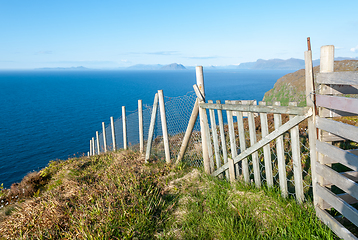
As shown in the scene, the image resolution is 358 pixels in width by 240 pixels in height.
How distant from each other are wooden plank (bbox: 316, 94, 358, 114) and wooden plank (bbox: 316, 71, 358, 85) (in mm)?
182

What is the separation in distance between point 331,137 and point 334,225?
112cm

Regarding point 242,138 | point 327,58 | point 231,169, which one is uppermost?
point 327,58

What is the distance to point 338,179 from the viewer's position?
2.87m

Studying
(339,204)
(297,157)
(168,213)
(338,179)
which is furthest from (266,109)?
(168,213)

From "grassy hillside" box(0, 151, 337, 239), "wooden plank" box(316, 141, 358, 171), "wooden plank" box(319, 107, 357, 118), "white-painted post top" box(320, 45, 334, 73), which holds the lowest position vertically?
"grassy hillside" box(0, 151, 337, 239)

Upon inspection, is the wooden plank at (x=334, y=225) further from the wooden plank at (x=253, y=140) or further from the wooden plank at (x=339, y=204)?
the wooden plank at (x=253, y=140)

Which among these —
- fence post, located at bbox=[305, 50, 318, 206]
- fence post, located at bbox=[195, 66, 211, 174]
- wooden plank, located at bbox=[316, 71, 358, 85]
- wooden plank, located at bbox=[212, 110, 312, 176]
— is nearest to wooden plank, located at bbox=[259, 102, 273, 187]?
wooden plank, located at bbox=[212, 110, 312, 176]

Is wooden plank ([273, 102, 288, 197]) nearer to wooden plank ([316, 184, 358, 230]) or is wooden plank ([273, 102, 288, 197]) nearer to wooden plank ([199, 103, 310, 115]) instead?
wooden plank ([199, 103, 310, 115])

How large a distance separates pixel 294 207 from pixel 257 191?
731 millimetres

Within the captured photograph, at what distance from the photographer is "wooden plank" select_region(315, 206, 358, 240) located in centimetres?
273

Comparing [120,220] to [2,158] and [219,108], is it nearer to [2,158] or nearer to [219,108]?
[219,108]

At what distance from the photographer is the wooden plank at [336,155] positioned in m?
2.62

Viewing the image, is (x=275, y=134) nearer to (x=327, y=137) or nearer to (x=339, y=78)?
(x=327, y=137)

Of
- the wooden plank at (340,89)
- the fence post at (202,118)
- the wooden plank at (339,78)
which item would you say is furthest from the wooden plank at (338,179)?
the fence post at (202,118)
